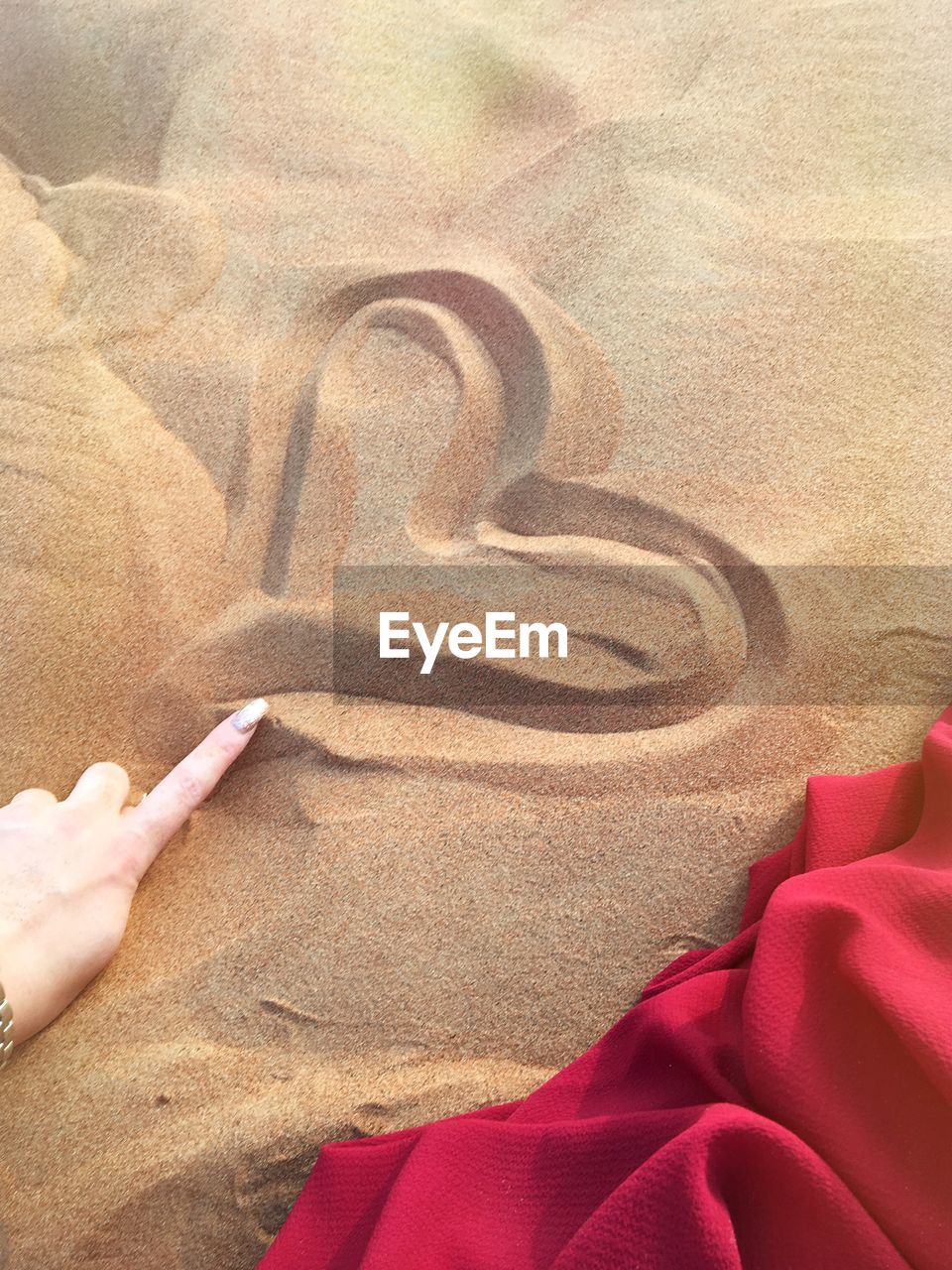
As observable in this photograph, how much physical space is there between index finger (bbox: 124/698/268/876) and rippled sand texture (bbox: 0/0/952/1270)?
1.4 inches

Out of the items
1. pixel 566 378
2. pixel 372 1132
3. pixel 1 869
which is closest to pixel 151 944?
pixel 1 869

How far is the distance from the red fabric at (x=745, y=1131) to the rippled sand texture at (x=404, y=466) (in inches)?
3.9

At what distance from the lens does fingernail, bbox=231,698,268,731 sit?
1171 mm

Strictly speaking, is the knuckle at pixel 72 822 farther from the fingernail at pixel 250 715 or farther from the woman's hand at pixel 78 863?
the fingernail at pixel 250 715

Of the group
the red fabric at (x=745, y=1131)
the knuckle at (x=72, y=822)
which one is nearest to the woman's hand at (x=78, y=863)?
the knuckle at (x=72, y=822)

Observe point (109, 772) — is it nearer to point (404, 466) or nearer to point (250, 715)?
point (250, 715)

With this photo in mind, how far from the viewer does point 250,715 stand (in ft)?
3.85

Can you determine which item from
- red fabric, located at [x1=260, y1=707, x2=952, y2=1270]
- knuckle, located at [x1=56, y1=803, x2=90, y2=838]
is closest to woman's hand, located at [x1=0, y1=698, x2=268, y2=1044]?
knuckle, located at [x1=56, y1=803, x2=90, y2=838]

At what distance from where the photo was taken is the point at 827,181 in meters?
1.38

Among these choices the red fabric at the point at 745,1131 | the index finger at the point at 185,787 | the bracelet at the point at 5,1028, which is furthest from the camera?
the index finger at the point at 185,787

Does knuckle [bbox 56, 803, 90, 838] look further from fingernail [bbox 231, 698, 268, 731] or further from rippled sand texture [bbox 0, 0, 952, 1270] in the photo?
fingernail [bbox 231, 698, 268, 731]

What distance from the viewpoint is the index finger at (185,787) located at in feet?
3.74

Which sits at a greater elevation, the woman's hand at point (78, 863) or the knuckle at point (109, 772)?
the knuckle at point (109, 772)

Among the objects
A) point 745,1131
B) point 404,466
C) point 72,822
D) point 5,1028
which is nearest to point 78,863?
point 72,822
